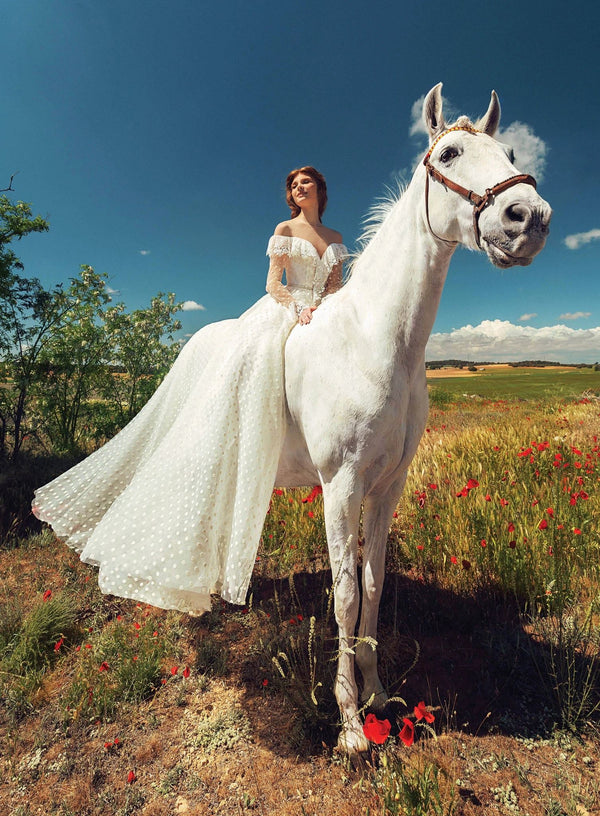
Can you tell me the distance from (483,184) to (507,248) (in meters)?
0.36

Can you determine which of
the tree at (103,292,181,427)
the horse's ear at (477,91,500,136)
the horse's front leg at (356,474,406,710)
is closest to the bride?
the horse's front leg at (356,474,406,710)

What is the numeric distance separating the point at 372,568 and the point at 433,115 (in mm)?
2690

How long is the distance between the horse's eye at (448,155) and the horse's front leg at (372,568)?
1782 millimetres

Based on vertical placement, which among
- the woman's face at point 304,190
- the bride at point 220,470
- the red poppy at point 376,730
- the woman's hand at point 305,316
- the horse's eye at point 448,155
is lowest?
the red poppy at point 376,730

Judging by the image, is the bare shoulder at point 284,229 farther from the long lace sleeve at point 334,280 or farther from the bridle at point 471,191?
the bridle at point 471,191

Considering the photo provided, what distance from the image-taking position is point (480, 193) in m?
1.62

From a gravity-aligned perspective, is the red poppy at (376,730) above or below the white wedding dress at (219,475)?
below

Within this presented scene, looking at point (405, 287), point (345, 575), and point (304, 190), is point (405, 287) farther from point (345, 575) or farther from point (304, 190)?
point (345, 575)

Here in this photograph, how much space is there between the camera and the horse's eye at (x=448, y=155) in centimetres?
175

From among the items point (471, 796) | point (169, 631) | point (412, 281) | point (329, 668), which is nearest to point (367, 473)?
point (412, 281)

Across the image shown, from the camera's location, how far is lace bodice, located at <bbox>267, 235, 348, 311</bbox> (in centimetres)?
254

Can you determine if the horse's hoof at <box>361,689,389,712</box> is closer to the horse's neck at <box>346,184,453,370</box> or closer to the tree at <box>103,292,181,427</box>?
the horse's neck at <box>346,184,453,370</box>

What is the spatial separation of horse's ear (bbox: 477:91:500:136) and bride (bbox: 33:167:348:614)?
1.07 meters

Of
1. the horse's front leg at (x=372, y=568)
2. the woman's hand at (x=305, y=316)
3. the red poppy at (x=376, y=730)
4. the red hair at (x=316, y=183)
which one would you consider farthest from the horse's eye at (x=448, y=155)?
the red poppy at (x=376, y=730)
